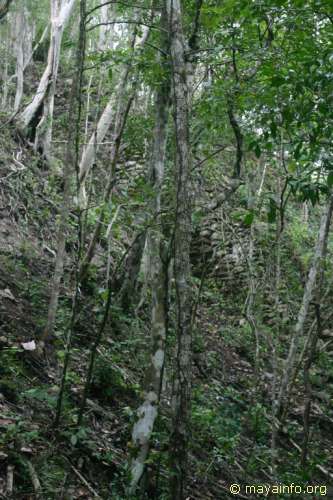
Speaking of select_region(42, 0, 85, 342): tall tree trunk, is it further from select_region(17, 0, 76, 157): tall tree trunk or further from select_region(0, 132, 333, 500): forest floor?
select_region(17, 0, 76, 157): tall tree trunk

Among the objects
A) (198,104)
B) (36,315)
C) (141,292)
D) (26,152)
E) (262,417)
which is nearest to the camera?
(198,104)

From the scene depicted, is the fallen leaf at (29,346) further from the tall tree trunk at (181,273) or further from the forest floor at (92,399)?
the tall tree trunk at (181,273)

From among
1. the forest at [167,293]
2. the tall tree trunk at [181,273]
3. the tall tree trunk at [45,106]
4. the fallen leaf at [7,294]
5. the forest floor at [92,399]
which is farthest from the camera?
the tall tree trunk at [45,106]

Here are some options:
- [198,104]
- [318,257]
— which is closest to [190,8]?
[198,104]

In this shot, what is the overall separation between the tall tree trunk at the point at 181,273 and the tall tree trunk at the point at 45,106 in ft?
25.3

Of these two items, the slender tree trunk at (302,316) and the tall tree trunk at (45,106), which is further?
the tall tree trunk at (45,106)

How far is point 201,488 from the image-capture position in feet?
15.8

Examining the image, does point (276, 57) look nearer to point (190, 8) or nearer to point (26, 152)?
point (190, 8)

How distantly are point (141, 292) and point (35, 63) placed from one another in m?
17.0

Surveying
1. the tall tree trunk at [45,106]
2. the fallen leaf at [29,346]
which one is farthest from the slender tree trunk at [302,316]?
the tall tree trunk at [45,106]

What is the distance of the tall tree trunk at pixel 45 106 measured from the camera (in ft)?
35.9

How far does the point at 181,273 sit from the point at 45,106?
349 inches

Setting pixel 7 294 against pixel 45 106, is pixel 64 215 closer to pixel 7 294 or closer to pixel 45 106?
pixel 7 294

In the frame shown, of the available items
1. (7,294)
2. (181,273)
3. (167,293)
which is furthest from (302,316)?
(181,273)
